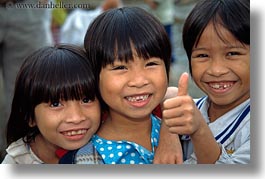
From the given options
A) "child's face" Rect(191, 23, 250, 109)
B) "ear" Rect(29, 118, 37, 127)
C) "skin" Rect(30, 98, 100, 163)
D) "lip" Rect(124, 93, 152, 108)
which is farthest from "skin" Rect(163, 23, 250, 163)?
"ear" Rect(29, 118, 37, 127)

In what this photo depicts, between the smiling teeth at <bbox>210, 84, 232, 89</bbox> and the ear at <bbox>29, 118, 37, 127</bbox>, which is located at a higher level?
the smiling teeth at <bbox>210, 84, 232, 89</bbox>

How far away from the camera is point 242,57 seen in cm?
124

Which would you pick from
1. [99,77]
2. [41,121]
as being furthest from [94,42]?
[41,121]

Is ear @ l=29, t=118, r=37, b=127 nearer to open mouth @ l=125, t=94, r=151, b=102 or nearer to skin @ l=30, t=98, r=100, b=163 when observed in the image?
skin @ l=30, t=98, r=100, b=163

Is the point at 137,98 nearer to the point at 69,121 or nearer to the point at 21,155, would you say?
the point at 69,121

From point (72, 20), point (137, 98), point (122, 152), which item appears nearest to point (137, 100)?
point (137, 98)

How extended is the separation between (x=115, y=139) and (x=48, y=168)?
0.57 ft

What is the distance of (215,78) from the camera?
1.26 m

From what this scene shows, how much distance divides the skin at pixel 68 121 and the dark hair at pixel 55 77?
0.02m

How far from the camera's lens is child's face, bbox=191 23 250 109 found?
48.6 inches

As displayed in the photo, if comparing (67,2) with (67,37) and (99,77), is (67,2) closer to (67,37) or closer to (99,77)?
(99,77)

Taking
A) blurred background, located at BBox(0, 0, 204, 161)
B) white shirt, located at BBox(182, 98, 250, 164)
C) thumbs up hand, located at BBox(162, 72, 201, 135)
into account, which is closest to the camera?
thumbs up hand, located at BBox(162, 72, 201, 135)

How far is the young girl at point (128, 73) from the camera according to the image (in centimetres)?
120

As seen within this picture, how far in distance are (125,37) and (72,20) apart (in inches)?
13.8
